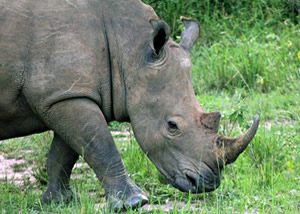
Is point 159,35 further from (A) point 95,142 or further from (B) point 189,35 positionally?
(A) point 95,142

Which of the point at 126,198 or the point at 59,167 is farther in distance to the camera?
the point at 59,167

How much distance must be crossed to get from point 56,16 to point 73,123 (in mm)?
730

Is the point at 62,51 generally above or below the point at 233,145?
above

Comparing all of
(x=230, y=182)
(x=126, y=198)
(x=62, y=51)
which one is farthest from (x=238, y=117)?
(x=62, y=51)

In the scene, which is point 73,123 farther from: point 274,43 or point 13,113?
point 274,43

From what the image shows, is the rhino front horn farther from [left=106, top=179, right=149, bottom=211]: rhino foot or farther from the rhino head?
[left=106, top=179, right=149, bottom=211]: rhino foot

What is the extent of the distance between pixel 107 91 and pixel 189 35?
2.66ft

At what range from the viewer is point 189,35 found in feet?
24.7

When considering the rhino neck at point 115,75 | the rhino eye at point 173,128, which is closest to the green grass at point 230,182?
the rhino eye at point 173,128

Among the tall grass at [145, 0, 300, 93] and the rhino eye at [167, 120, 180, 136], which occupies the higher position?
the rhino eye at [167, 120, 180, 136]

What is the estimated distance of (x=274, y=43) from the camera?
11.8 metres

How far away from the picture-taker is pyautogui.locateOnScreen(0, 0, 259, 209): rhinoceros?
6891 mm

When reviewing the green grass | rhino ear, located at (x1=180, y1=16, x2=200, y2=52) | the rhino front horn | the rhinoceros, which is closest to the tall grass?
the green grass

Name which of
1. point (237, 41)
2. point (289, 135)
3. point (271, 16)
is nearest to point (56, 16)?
point (289, 135)
